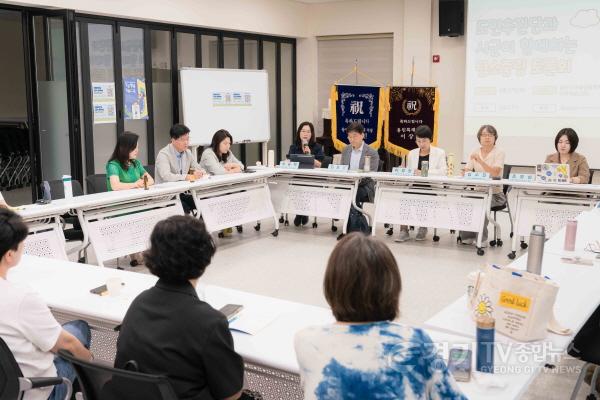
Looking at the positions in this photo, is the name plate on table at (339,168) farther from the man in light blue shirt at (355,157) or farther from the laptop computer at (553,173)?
the laptop computer at (553,173)

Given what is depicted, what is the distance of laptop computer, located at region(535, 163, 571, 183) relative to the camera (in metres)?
5.54

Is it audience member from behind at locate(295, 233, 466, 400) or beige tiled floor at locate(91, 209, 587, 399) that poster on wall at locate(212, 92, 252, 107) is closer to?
beige tiled floor at locate(91, 209, 587, 399)

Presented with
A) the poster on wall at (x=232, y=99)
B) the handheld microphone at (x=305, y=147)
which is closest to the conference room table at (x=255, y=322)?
the handheld microphone at (x=305, y=147)

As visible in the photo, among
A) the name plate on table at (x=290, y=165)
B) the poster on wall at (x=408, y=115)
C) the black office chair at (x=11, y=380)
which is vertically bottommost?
the black office chair at (x=11, y=380)

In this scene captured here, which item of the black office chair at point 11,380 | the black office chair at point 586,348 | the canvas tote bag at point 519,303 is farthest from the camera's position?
the black office chair at point 586,348

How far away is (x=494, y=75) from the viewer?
838cm

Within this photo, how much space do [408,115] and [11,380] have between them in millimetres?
7475

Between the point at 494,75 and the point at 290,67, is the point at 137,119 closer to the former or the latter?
the point at 290,67

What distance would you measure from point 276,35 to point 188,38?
1755mm

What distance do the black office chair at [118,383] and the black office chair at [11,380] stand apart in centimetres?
24

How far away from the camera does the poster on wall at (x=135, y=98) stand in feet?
24.8

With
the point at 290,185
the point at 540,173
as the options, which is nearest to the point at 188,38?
the point at 290,185

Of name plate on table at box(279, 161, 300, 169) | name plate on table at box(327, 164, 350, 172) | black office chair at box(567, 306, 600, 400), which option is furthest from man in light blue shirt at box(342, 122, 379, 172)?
black office chair at box(567, 306, 600, 400)

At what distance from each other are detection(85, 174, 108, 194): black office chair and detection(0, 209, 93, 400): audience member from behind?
3141mm
